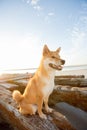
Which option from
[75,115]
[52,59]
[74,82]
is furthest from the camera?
[74,82]

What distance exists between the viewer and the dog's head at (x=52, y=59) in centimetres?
552

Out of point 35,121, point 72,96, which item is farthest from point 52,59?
point 72,96

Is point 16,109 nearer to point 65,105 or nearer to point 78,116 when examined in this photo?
point 78,116

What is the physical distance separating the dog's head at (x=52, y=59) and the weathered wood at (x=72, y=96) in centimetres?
280

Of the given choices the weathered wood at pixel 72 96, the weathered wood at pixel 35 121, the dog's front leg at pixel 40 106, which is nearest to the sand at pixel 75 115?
the weathered wood at pixel 72 96

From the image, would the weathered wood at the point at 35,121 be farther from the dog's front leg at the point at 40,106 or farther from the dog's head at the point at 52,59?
the dog's head at the point at 52,59

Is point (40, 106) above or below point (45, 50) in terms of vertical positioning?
below

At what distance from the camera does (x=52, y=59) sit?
18.3ft

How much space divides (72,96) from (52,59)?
322 centimetres

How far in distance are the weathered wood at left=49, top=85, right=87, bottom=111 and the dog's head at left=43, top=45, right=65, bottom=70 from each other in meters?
2.80

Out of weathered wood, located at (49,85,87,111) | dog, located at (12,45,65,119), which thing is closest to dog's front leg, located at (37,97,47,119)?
dog, located at (12,45,65,119)

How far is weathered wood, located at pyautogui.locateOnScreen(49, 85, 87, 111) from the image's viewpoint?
8.02m

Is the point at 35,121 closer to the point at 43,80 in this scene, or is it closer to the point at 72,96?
the point at 43,80

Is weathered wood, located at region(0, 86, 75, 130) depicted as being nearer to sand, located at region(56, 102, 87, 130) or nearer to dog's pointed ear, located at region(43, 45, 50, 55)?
sand, located at region(56, 102, 87, 130)
